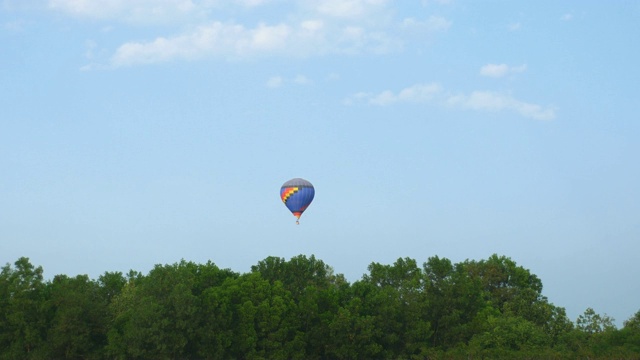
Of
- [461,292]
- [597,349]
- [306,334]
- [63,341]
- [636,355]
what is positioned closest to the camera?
[636,355]

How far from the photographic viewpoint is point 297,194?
7050cm

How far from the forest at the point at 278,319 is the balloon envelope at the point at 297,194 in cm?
646

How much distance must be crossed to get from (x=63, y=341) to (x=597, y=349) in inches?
1366

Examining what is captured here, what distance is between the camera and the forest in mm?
60750

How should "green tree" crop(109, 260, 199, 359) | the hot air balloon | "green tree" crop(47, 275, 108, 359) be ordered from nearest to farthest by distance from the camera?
"green tree" crop(109, 260, 199, 359) < "green tree" crop(47, 275, 108, 359) < the hot air balloon

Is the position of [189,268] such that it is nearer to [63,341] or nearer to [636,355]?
[63,341]

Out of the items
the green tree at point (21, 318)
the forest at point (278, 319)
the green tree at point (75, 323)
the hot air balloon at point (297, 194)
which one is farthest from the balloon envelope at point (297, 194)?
the green tree at point (21, 318)

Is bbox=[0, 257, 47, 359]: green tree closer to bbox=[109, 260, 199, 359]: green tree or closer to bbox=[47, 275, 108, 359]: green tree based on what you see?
bbox=[47, 275, 108, 359]: green tree

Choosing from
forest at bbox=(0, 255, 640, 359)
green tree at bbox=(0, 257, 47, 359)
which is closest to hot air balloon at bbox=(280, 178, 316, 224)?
forest at bbox=(0, 255, 640, 359)

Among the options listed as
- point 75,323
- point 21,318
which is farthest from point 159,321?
point 21,318

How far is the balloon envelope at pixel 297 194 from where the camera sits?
70.6 metres

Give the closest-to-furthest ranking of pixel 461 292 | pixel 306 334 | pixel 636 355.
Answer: pixel 636 355 → pixel 306 334 → pixel 461 292

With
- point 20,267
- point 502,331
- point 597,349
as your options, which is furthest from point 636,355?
point 20,267

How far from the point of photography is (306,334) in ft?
218
